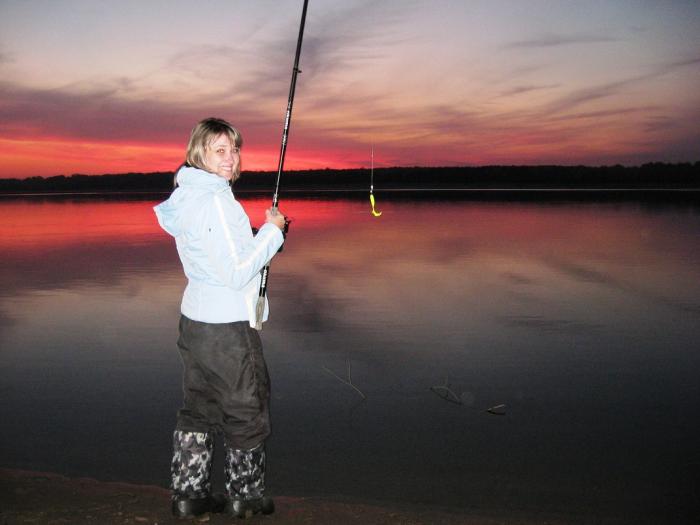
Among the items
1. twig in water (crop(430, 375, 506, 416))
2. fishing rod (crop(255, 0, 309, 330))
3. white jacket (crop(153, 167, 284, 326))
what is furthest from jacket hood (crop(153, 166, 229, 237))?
twig in water (crop(430, 375, 506, 416))

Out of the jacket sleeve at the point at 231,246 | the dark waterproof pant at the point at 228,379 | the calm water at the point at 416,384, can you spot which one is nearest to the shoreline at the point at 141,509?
the calm water at the point at 416,384

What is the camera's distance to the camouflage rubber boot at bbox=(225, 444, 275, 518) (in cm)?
322

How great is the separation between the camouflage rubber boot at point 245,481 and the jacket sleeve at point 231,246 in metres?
0.97

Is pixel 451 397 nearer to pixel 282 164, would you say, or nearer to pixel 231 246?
pixel 282 164

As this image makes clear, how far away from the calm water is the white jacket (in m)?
2.02

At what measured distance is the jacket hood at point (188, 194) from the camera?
115 inches

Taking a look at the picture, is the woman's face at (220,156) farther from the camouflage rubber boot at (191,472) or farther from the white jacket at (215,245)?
the camouflage rubber boot at (191,472)

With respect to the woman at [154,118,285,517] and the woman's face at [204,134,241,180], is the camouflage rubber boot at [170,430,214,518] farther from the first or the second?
the woman's face at [204,134,241,180]

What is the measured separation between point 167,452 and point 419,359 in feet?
11.8

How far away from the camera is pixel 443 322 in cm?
975

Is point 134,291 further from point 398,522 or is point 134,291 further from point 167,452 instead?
point 398,522

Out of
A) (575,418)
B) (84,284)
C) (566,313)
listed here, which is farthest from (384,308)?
(84,284)

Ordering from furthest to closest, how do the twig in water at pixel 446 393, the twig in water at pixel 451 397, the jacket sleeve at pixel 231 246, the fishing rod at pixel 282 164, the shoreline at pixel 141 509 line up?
the twig in water at pixel 446 393
the twig in water at pixel 451 397
the shoreline at pixel 141 509
the fishing rod at pixel 282 164
the jacket sleeve at pixel 231 246

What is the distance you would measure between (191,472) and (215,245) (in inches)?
53.6
